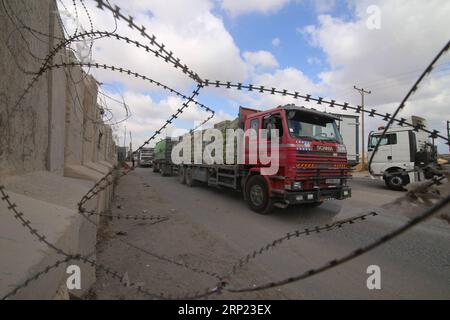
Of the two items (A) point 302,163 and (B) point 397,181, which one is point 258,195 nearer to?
(A) point 302,163

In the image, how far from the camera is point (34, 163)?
375 cm

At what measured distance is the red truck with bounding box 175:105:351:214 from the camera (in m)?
6.10

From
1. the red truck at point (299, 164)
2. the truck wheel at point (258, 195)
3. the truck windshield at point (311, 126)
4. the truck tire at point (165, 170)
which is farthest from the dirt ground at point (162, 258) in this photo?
the truck tire at point (165, 170)

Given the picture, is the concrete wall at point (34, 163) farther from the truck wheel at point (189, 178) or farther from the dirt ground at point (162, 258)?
the truck wheel at point (189, 178)

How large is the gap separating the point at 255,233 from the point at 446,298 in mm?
2965

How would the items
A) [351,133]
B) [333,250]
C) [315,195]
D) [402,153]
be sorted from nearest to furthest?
[333,250], [315,195], [402,153], [351,133]

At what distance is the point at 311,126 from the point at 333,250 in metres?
3.29

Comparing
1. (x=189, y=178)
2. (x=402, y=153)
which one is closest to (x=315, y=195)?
(x=189, y=178)

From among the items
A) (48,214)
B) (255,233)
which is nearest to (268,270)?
(255,233)

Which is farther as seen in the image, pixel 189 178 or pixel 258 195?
pixel 189 178

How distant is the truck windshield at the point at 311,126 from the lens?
6.46m

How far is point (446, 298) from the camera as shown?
2988mm

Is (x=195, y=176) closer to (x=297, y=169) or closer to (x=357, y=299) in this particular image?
(x=297, y=169)

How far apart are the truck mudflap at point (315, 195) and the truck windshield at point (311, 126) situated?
1.26 m
